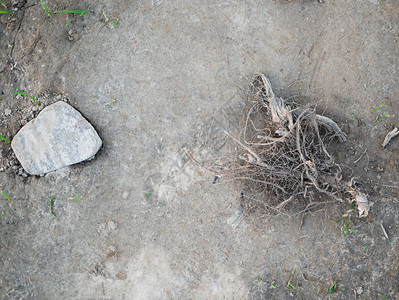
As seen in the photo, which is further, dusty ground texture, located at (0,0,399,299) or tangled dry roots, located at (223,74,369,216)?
dusty ground texture, located at (0,0,399,299)

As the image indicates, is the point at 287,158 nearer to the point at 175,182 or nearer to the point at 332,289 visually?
the point at 175,182

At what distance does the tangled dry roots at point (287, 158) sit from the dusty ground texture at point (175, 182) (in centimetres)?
12

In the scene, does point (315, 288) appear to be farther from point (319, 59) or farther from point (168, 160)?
point (319, 59)

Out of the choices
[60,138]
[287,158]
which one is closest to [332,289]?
[287,158]

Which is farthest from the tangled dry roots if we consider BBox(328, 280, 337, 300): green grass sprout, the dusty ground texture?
BBox(328, 280, 337, 300): green grass sprout

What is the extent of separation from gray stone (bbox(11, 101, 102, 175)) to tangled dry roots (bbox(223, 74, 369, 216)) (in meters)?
1.08

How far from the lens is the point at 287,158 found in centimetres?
243

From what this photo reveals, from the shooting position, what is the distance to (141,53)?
103 inches

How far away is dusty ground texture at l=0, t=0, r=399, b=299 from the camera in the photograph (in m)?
2.60

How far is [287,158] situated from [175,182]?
0.84m

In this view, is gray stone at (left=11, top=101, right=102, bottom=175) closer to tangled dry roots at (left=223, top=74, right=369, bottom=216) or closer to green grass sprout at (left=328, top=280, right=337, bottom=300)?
tangled dry roots at (left=223, top=74, right=369, bottom=216)

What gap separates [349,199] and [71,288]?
2176 mm

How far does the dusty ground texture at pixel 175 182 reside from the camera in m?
2.60

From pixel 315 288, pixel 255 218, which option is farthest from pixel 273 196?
pixel 315 288
